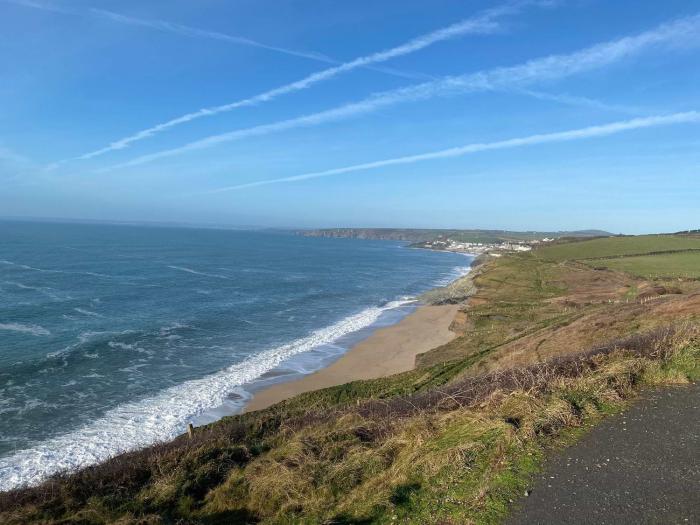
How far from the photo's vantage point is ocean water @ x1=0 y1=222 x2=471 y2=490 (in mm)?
21938

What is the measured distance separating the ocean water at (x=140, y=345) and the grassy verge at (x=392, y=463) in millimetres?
9713

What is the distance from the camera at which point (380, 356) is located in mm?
37281

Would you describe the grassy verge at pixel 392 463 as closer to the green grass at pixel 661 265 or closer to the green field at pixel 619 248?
the green grass at pixel 661 265

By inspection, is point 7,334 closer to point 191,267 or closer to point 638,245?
point 191,267

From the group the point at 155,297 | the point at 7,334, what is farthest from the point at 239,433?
the point at 155,297

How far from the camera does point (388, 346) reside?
4034 cm

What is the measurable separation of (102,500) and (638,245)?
4580 inches

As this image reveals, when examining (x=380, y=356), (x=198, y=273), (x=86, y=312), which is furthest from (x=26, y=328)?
(x=198, y=273)

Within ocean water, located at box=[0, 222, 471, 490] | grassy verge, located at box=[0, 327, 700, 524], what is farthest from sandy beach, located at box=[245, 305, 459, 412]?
grassy verge, located at box=[0, 327, 700, 524]

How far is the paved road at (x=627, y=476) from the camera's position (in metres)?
6.20

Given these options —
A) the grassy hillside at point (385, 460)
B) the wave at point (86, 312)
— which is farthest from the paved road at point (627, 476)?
the wave at point (86, 312)

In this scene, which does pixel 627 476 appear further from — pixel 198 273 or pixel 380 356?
pixel 198 273

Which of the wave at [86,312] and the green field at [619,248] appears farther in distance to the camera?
the green field at [619,248]

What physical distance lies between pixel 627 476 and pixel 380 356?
3059 centimetres
